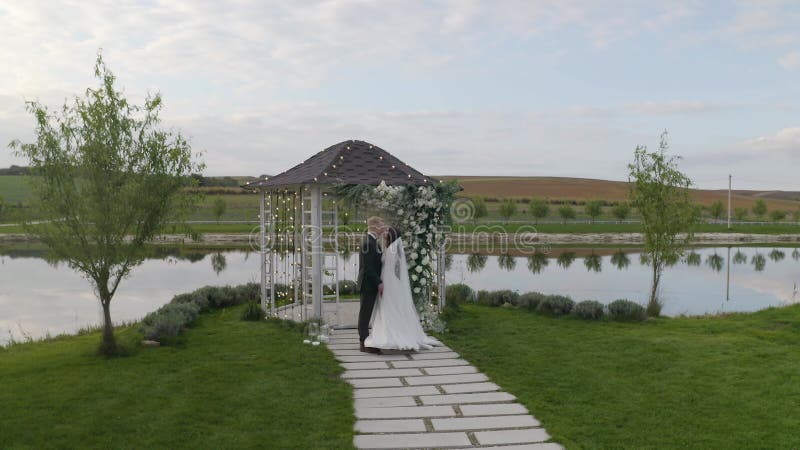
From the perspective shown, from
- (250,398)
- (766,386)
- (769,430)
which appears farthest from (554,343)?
(250,398)

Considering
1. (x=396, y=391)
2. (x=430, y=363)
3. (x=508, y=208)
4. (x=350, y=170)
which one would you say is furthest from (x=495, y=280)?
(x=508, y=208)

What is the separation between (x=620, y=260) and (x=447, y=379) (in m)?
23.1

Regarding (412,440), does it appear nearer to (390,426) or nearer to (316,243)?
(390,426)

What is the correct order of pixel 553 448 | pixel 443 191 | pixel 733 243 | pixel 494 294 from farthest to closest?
pixel 733 243 → pixel 494 294 → pixel 443 191 → pixel 553 448

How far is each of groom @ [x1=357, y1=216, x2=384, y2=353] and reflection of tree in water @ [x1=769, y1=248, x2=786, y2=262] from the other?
2710 cm

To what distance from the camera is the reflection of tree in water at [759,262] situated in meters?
25.6

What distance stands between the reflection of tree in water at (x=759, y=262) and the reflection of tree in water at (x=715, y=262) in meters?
1.26

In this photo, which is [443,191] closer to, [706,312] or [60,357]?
[60,357]

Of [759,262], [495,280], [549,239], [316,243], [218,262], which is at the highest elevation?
[316,243]

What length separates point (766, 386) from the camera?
7.24 metres

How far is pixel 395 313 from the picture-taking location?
30.3 ft

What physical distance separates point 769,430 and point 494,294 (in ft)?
27.3

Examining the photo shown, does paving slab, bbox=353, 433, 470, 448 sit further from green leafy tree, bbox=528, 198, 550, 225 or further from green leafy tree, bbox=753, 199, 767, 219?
green leafy tree, bbox=753, 199, 767, 219

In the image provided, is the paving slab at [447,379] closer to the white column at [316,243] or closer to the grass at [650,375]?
→ the grass at [650,375]
